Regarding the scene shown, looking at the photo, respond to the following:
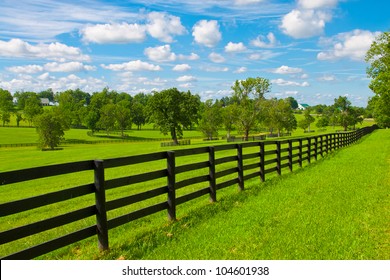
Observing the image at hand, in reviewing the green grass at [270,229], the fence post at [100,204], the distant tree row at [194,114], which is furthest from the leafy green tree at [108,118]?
the fence post at [100,204]

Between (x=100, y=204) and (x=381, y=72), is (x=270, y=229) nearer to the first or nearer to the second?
(x=100, y=204)

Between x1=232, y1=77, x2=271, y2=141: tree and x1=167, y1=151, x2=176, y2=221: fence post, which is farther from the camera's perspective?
x1=232, y1=77, x2=271, y2=141: tree

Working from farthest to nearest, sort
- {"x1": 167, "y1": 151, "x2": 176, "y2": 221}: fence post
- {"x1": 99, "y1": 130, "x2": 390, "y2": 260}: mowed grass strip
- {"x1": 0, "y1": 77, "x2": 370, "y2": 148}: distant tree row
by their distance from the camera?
{"x1": 0, "y1": 77, "x2": 370, "y2": 148}: distant tree row, {"x1": 167, "y1": 151, "x2": 176, "y2": 221}: fence post, {"x1": 99, "y1": 130, "x2": 390, "y2": 260}: mowed grass strip

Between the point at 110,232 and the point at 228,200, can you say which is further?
the point at 228,200

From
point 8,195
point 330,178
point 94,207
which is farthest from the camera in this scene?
point 8,195

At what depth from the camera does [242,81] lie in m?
63.2

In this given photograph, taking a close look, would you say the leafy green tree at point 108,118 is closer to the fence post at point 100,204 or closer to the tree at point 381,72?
the tree at point 381,72

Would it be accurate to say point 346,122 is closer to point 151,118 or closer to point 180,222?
point 151,118

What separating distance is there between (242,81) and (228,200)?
5556cm

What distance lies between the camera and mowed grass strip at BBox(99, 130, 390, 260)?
577cm

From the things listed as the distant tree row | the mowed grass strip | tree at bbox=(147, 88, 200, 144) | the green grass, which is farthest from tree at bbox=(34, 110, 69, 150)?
the mowed grass strip

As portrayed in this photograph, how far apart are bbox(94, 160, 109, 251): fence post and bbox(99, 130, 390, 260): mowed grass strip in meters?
0.24

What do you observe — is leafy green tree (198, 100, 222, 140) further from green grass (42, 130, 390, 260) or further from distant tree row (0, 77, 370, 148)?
green grass (42, 130, 390, 260)

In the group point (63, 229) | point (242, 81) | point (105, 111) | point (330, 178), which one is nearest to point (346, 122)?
point (242, 81)
